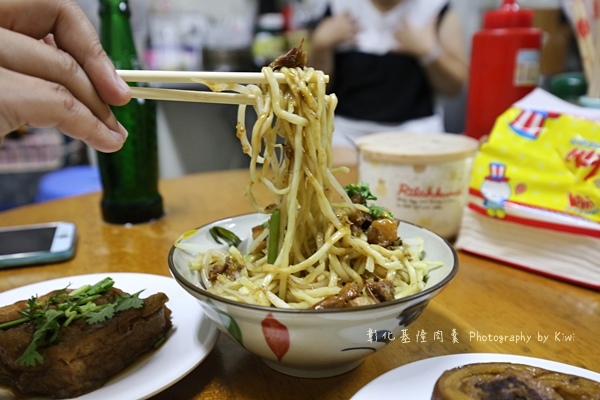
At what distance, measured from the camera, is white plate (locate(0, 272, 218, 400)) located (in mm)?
666

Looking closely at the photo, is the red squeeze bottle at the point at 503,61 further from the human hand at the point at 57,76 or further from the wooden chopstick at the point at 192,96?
the human hand at the point at 57,76

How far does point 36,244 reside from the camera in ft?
4.27

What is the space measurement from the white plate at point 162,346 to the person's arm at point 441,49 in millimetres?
2307

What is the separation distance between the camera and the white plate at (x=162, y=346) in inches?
26.2

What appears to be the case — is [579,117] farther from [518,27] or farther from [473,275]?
[518,27]

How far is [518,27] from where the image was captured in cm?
156

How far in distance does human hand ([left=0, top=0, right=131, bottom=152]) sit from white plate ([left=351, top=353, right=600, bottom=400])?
53cm

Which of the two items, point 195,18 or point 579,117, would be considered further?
point 195,18

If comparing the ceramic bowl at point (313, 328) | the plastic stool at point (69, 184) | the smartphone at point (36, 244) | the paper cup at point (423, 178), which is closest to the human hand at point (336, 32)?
the plastic stool at point (69, 184)

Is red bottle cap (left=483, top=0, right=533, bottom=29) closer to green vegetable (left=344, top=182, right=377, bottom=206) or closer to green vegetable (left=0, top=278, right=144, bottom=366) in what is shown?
green vegetable (left=344, top=182, right=377, bottom=206)

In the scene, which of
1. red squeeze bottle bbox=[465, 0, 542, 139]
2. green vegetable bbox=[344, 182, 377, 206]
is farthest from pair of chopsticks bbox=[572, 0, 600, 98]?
green vegetable bbox=[344, 182, 377, 206]

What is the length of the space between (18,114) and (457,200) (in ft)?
3.31

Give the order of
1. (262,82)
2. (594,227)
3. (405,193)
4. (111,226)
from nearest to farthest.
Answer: (262,82) < (594,227) < (405,193) < (111,226)

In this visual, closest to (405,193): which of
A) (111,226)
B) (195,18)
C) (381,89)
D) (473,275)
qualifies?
(473,275)
